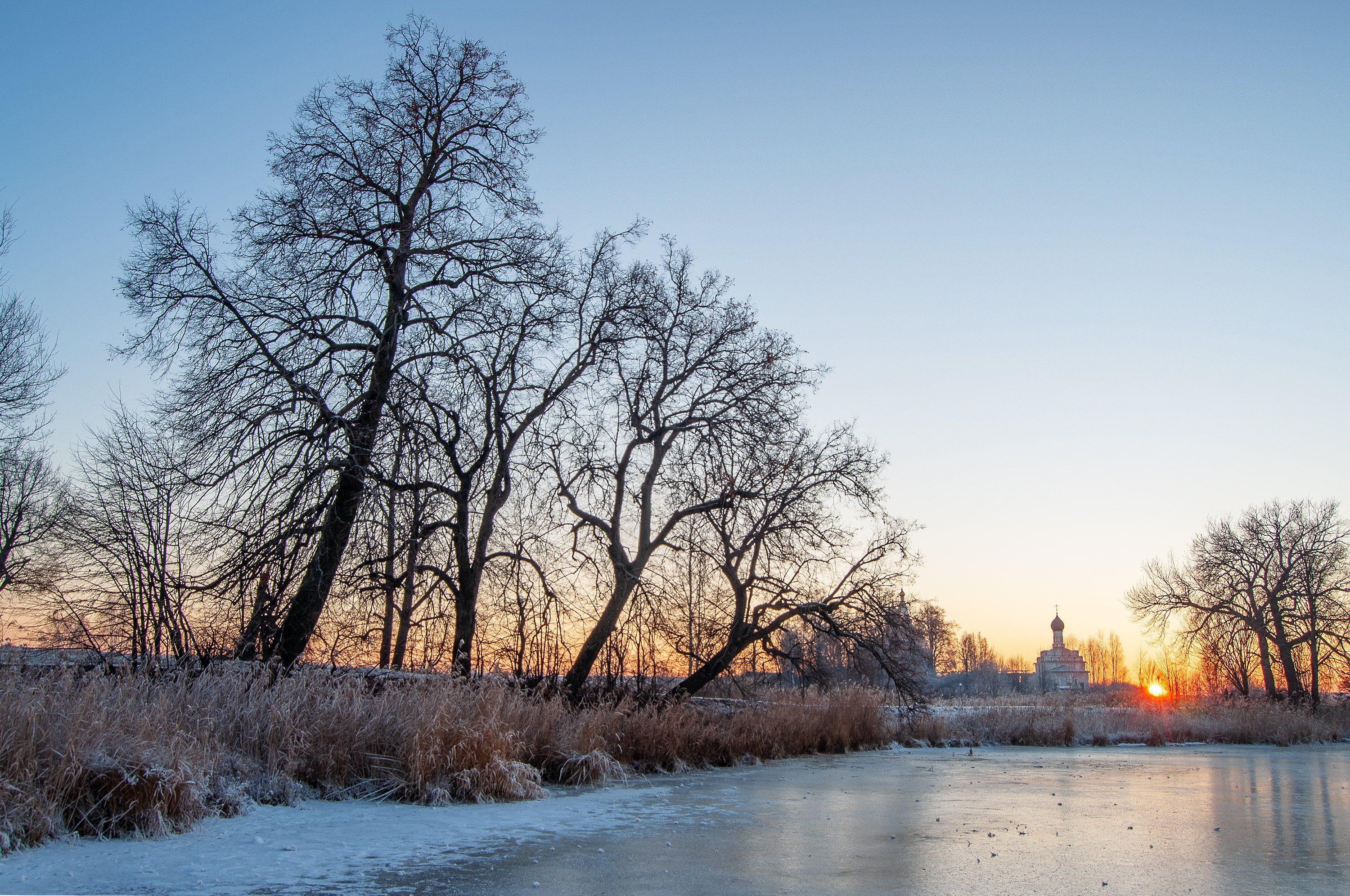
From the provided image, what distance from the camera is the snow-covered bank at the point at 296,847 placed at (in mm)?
4984

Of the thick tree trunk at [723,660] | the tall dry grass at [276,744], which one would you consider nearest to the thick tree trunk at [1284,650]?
the thick tree trunk at [723,660]

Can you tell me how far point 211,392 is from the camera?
557 inches

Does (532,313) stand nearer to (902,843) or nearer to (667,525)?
(667,525)

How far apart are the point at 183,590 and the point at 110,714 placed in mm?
6252

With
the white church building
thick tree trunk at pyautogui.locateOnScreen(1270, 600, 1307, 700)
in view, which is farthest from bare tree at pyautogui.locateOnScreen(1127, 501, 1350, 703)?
the white church building

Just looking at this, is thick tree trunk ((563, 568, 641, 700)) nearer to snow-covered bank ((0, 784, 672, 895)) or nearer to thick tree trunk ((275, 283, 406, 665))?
thick tree trunk ((275, 283, 406, 665))

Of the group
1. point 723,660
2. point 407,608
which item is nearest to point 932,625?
point 723,660

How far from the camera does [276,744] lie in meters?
8.34

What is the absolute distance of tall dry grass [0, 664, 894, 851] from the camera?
19.5 ft

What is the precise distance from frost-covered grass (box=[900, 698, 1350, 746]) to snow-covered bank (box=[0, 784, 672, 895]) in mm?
15952

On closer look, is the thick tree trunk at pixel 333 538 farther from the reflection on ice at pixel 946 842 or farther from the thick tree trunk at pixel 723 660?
the thick tree trunk at pixel 723 660

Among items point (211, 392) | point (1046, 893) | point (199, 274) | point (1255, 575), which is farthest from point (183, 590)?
point (1255, 575)

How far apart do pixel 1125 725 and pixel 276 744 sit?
27.9m

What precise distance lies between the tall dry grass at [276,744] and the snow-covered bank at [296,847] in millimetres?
235
